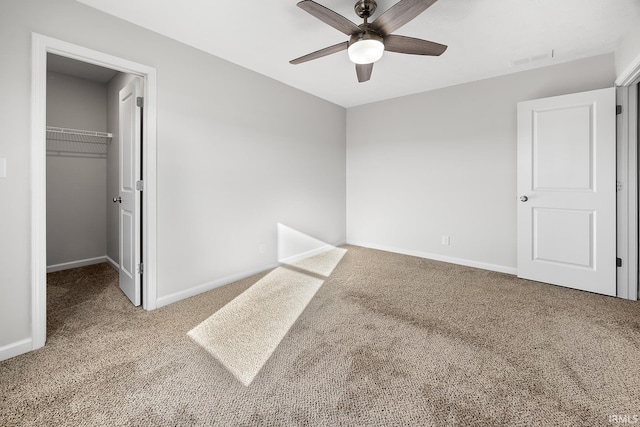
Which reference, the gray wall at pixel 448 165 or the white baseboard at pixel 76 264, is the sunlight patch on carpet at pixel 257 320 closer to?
the gray wall at pixel 448 165

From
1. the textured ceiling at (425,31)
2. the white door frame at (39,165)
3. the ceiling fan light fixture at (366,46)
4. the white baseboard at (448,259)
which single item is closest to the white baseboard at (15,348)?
the white door frame at (39,165)

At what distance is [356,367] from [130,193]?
8.19 feet

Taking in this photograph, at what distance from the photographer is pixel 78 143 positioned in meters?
3.83

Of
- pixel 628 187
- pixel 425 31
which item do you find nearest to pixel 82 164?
pixel 425 31

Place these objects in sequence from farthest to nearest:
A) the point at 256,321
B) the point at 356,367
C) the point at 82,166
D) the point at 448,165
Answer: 1. the point at 448,165
2. the point at 82,166
3. the point at 256,321
4. the point at 356,367

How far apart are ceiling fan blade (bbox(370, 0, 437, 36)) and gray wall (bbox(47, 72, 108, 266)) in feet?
12.9

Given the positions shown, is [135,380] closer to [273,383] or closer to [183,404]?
[183,404]

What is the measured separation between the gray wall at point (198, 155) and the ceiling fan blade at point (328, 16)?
5.11 ft

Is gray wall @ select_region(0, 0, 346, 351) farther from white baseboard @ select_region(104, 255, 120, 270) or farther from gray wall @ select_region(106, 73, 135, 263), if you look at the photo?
white baseboard @ select_region(104, 255, 120, 270)

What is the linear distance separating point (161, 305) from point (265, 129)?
7.43 ft

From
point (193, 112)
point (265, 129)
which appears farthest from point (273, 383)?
point (265, 129)

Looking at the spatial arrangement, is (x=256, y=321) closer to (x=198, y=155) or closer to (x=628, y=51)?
(x=198, y=155)

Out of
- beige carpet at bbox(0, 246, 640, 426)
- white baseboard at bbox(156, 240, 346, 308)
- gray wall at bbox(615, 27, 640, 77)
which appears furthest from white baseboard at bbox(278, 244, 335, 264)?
gray wall at bbox(615, 27, 640, 77)

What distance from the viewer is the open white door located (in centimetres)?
259
